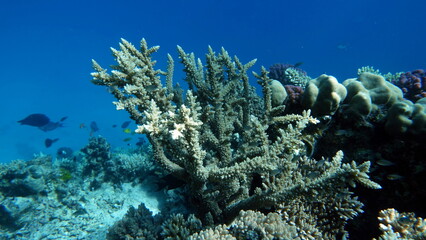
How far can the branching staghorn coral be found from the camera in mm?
2375

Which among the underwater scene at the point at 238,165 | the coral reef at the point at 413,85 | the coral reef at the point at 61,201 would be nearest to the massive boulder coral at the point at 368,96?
the underwater scene at the point at 238,165

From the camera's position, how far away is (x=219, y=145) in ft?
12.0

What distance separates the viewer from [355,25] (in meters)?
136

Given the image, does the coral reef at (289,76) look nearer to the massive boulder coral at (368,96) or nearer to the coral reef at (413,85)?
the coral reef at (413,85)

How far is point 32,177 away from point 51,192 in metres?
0.75

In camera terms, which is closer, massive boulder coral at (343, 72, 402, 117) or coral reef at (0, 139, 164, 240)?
massive boulder coral at (343, 72, 402, 117)

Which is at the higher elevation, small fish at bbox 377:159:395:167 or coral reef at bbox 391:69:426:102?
coral reef at bbox 391:69:426:102

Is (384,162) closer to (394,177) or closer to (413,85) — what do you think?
(394,177)

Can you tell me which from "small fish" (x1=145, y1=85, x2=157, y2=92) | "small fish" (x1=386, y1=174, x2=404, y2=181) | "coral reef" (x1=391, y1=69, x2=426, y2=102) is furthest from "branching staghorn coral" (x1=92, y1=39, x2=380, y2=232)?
"coral reef" (x1=391, y1=69, x2=426, y2=102)

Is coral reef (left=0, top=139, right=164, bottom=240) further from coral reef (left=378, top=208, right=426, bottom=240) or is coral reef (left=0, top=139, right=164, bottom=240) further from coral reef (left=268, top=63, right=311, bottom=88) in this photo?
coral reef (left=268, top=63, right=311, bottom=88)

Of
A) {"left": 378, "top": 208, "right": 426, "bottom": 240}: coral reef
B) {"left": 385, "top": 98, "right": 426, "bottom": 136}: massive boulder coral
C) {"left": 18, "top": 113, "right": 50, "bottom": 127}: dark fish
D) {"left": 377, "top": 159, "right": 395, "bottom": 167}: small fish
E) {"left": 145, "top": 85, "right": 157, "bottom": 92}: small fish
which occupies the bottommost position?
{"left": 378, "top": 208, "right": 426, "bottom": 240}: coral reef

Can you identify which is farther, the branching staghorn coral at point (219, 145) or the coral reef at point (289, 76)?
the coral reef at point (289, 76)

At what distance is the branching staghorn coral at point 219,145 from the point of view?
7.79ft

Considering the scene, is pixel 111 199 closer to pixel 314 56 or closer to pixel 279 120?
pixel 279 120
